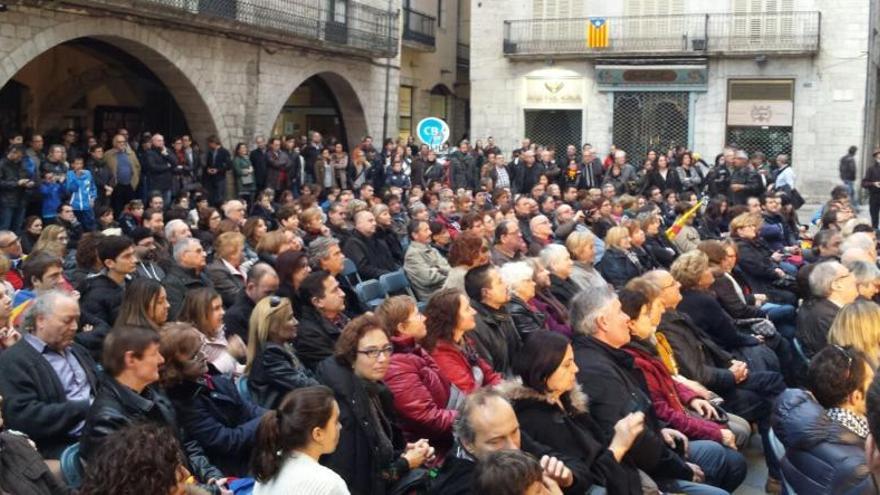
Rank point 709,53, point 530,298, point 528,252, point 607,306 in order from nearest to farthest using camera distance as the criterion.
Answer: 1. point 607,306
2. point 530,298
3. point 528,252
4. point 709,53

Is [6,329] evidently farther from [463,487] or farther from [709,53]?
[709,53]

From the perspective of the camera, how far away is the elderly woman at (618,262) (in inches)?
383

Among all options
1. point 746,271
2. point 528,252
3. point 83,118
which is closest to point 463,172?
point 83,118

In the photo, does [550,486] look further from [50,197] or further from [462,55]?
[462,55]

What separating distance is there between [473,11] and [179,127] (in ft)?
35.0

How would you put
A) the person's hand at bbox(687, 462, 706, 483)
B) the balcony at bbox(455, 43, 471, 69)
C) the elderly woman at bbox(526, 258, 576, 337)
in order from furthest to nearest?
the balcony at bbox(455, 43, 471, 69)
the elderly woman at bbox(526, 258, 576, 337)
the person's hand at bbox(687, 462, 706, 483)

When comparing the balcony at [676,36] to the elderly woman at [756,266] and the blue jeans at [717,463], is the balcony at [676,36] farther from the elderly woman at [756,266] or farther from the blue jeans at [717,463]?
the blue jeans at [717,463]

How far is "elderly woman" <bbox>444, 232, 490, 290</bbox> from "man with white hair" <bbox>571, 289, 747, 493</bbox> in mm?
2185

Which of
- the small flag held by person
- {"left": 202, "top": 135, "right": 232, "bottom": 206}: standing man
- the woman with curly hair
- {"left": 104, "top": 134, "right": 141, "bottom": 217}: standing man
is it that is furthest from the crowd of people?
{"left": 202, "top": 135, "right": 232, "bottom": 206}: standing man

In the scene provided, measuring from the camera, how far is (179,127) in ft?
66.9

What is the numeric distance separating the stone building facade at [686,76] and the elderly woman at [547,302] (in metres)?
18.8

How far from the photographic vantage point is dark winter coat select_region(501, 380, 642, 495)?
4.38 meters

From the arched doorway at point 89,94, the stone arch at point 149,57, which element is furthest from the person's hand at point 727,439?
the arched doorway at point 89,94

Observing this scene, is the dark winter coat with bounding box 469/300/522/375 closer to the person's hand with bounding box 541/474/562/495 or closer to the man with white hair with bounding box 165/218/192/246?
the person's hand with bounding box 541/474/562/495
